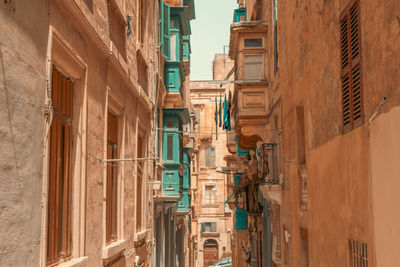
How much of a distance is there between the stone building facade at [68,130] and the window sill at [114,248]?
0.07 ft

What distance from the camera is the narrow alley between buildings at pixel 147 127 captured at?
4812 mm

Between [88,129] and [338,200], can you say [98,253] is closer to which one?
[88,129]

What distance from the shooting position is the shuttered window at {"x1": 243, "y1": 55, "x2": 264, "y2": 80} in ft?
49.4

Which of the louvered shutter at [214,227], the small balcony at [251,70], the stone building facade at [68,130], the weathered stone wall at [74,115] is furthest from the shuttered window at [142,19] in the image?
the louvered shutter at [214,227]

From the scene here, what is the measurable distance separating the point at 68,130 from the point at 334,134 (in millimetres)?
3487

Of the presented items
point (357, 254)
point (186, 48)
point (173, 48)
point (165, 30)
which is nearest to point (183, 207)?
point (186, 48)

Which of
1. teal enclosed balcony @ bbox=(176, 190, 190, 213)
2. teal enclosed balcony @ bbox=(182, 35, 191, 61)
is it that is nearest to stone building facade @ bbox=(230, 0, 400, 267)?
teal enclosed balcony @ bbox=(182, 35, 191, 61)

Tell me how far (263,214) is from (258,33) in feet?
21.1

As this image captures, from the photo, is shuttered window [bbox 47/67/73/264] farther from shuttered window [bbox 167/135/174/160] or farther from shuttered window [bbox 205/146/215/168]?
shuttered window [bbox 205/146/215/168]

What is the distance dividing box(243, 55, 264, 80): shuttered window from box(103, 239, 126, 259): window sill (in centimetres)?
690

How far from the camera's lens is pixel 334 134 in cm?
722

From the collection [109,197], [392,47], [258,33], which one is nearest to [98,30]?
[109,197]

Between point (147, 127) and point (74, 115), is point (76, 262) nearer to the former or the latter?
point (74, 115)

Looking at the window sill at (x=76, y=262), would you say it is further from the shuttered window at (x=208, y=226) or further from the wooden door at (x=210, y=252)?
the wooden door at (x=210, y=252)
